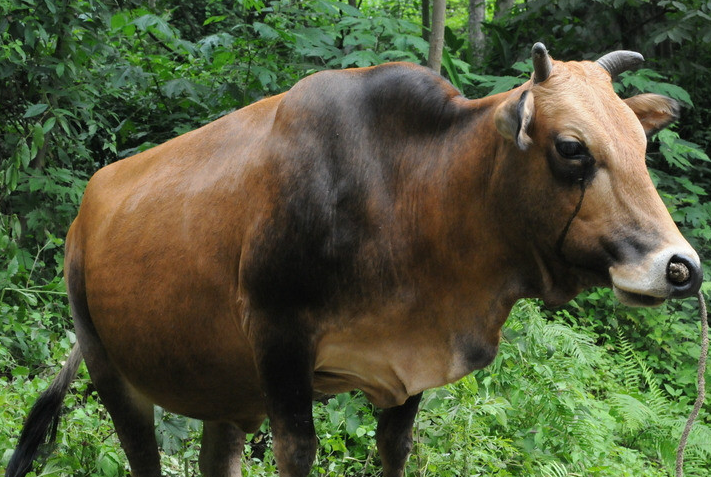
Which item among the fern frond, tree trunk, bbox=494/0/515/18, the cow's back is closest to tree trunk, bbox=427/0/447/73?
the cow's back

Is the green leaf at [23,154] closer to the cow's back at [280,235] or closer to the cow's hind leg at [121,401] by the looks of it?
the cow's hind leg at [121,401]

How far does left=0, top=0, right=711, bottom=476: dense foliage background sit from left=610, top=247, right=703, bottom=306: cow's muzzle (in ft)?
7.36

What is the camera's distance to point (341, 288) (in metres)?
2.90

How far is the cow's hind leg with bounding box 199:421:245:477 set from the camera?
418 cm

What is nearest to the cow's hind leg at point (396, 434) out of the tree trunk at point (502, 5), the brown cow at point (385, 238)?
the brown cow at point (385, 238)

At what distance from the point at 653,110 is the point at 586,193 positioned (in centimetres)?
70

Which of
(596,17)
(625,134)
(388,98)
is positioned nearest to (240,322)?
(388,98)

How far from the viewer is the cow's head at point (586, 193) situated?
242 cm

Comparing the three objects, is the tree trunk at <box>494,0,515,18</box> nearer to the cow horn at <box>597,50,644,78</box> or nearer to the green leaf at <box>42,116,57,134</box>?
the green leaf at <box>42,116,57,134</box>

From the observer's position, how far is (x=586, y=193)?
8.30 ft

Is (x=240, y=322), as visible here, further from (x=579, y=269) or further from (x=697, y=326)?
(x=697, y=326)

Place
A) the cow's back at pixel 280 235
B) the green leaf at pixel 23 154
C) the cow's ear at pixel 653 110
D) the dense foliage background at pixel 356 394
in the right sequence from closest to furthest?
the cow's back at pixel 280 235
the cow's ear at pixel 653 110
the dense foliage background at pixel 356 394
the green leaf at pixel 23 154

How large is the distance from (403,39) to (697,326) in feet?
11.6

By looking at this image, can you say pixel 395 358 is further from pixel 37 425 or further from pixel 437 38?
pixel 437 38
